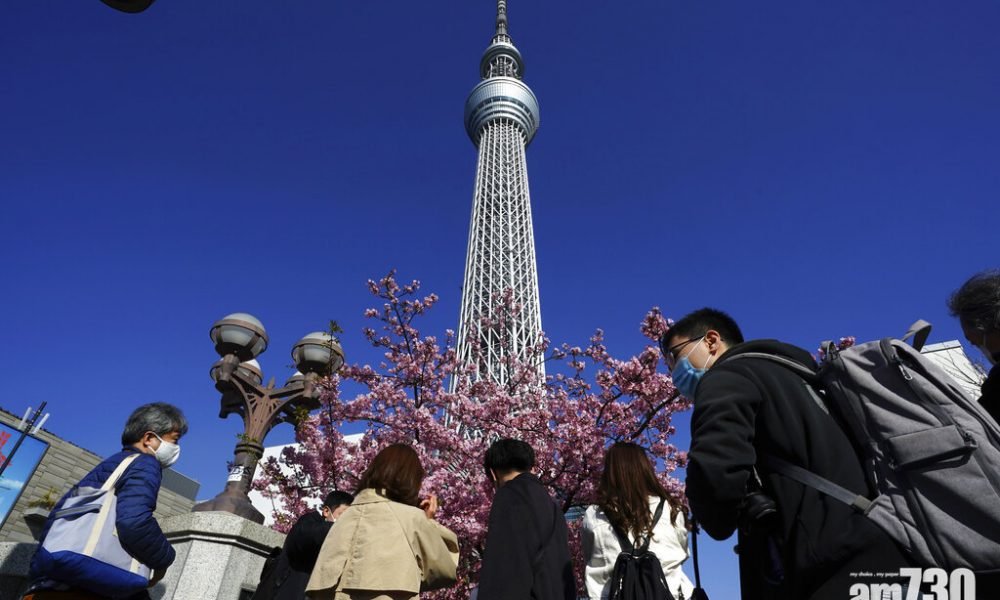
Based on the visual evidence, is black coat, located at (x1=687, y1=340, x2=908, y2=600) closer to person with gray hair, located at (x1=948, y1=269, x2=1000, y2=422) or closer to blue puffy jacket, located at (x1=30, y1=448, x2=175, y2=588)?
person with gray hair, located at (x1=948, y1=269, x2=1000, y2=422)

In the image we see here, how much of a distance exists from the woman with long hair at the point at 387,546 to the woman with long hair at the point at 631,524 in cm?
71

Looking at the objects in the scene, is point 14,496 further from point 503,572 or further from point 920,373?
point 920,373

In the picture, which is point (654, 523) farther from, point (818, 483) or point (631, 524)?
point (818, 483)

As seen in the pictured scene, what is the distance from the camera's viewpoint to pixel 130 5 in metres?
2.23

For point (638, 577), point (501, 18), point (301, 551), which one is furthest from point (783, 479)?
point (501, 18)

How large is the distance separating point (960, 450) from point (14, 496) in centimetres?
2477

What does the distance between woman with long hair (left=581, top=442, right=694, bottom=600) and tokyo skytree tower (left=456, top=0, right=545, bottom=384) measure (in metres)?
34.7

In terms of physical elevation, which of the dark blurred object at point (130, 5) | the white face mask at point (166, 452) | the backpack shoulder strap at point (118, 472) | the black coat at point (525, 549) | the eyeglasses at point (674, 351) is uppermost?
the dark blurred object at point (130, 5)

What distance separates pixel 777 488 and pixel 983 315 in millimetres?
1392

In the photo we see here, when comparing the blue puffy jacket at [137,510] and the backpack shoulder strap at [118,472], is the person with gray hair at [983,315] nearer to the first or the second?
the blue puffy jacket at [137,510]

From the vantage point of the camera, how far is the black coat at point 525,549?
2381 mm

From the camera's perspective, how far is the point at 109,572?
2.33 m

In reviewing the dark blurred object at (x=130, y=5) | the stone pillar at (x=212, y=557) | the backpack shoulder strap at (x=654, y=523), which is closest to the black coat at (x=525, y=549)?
the backpack shoulder strap at (x=654, y=523)

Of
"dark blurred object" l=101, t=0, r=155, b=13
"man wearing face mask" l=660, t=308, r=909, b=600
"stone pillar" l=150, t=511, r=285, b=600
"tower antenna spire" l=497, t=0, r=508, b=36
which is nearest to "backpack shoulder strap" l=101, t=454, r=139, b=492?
"dark blurred object" l=101, t=0, r=155, b=13
